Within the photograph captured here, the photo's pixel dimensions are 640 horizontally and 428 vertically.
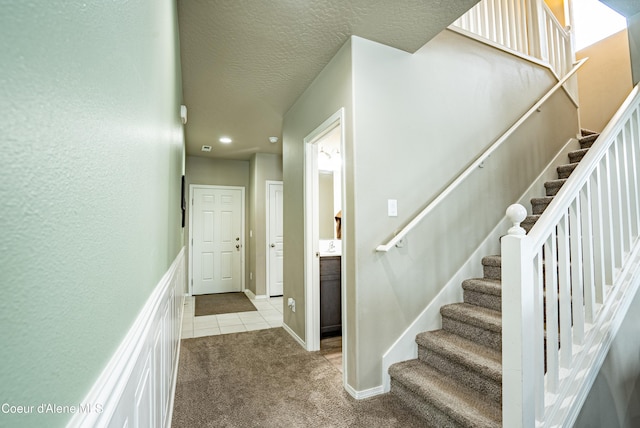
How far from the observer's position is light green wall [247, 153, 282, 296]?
208 inches

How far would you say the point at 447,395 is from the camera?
5.90 feet

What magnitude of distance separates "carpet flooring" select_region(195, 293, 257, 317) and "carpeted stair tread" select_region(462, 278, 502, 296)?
3.15 meters

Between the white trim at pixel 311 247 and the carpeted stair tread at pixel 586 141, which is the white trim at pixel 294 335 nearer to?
the white trim at pixel 311 247

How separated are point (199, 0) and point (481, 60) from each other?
2.39m

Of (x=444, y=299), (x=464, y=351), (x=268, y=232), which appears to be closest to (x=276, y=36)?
(x=444, y=299)

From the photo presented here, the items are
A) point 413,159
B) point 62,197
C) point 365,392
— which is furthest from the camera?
point 413,159

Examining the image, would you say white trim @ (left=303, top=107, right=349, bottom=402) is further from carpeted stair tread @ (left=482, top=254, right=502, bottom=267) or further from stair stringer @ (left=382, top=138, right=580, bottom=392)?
carpeted stair tread @ (left=482, top=254, right=502, bottom=267)

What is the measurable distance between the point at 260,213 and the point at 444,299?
11.8 ft

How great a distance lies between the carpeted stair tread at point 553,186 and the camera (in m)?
2.91

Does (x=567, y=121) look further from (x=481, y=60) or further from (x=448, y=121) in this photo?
Answer: (x=448, y=121)

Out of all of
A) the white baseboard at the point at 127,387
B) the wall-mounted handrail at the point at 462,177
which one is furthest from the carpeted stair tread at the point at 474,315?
the white baseboard at the point at 127,387

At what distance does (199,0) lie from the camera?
6.15 ft

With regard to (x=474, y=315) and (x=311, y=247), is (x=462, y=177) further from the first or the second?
(x=311, y=247)

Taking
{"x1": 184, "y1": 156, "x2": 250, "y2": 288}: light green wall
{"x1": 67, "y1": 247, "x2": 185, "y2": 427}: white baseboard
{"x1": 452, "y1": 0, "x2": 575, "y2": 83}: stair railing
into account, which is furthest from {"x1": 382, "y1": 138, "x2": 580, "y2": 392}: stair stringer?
{"x1": 184, "y1": 156, "x2": 250, "y2": 288}: light green wall
